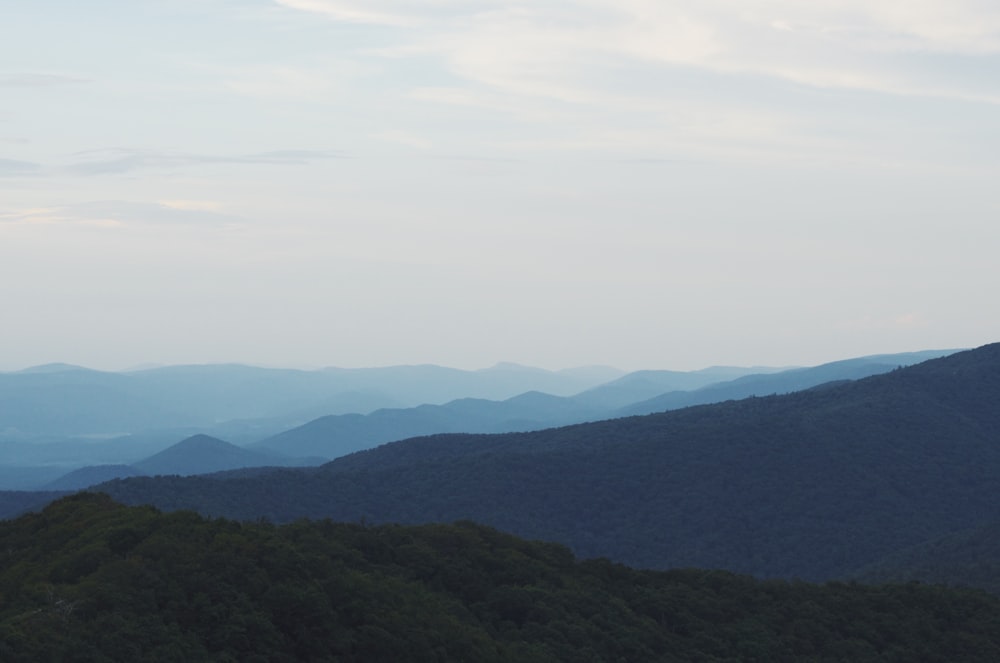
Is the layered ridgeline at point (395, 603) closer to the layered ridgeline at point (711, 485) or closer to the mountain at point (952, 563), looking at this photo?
the mountain at point (952, 563)

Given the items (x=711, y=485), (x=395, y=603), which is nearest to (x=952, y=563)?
(x=711, y=485)

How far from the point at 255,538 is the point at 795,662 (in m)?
18.2

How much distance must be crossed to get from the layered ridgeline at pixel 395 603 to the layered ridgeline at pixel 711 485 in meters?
47.9

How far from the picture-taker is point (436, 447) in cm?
12781

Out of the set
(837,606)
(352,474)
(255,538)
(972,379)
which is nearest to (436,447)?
(352,474)

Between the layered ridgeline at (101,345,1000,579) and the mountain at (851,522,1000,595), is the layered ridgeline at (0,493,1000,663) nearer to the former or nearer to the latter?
the mountain at (851,522,1000,595)

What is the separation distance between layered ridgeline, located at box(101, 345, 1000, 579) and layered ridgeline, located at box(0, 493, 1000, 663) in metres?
47.9

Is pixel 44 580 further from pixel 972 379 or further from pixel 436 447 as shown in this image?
pixel 972 379

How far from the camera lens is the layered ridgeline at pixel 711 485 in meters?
95.5

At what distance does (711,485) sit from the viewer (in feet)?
354

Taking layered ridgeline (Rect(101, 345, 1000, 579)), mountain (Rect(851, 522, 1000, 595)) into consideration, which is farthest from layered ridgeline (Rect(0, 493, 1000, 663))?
layered ridgeline (Rect(101, 345, 1000, 579))

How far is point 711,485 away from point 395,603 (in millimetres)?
80711

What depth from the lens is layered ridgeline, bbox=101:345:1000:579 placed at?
313 ft

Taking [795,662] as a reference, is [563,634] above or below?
above
